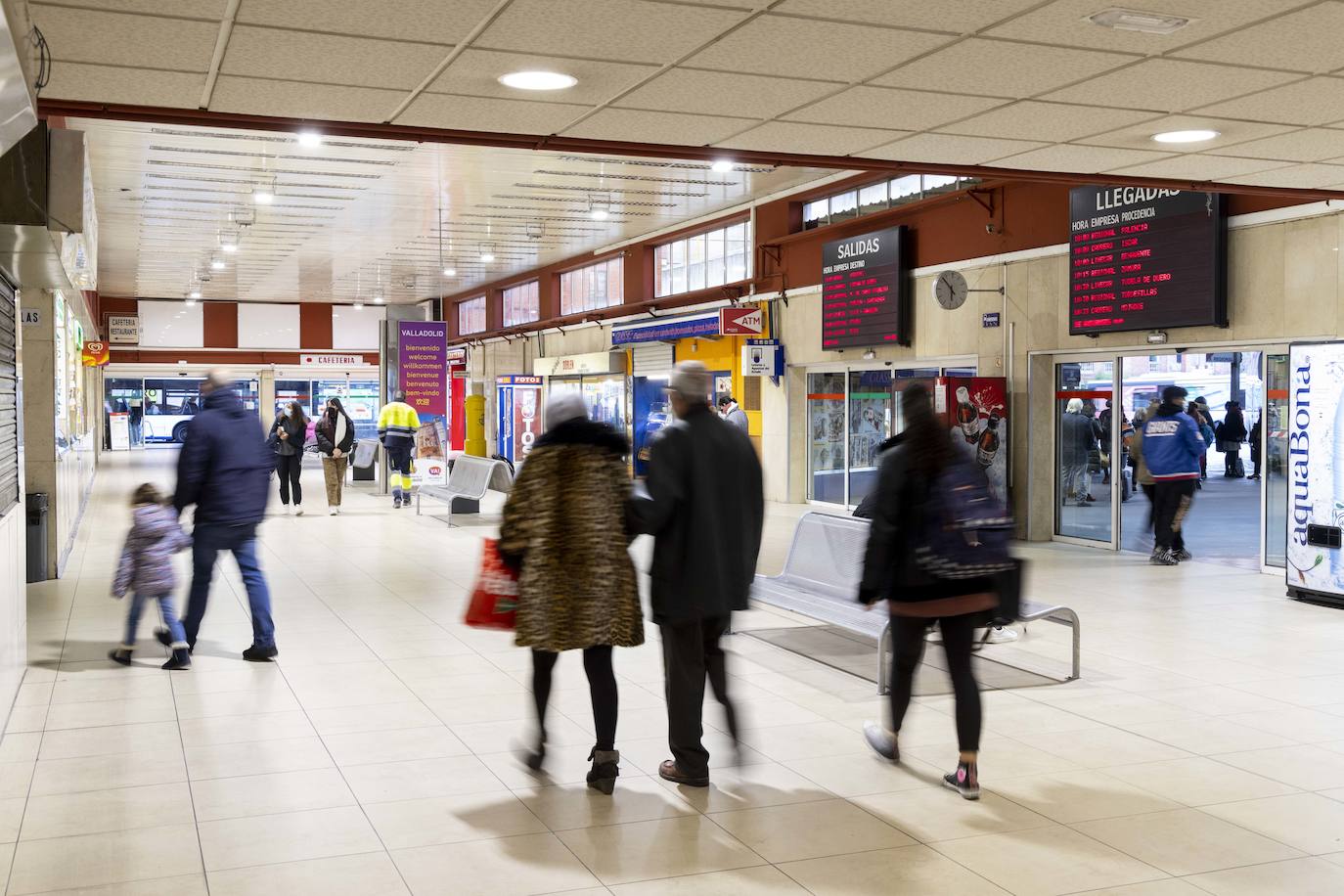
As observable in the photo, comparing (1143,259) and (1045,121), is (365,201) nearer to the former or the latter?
(1143,259)

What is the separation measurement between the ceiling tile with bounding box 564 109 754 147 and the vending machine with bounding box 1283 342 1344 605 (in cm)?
505

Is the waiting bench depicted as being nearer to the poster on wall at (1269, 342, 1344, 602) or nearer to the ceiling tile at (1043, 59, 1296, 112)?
the ceiling tile at (1043, 59, 1296, 112)

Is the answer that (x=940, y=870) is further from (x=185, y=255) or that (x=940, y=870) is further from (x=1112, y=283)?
(x=185, y=255)

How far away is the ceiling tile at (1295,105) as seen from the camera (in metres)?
5.36

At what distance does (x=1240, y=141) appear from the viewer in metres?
6.52

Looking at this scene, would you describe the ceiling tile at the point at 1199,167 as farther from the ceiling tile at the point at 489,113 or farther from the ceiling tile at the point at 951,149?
the ceiling tile at the point at 489,113

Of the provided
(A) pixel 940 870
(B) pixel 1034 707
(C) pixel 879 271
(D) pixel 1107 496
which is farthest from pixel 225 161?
(A) pixel 940 870

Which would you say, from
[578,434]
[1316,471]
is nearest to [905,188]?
[1316,471]

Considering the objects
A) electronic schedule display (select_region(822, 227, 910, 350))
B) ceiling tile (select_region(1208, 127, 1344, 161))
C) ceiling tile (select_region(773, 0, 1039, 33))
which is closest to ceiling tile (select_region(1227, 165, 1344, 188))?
ceiling tile (select_region(1208, 127, 1344, 161))

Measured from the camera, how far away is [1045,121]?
6.01 m

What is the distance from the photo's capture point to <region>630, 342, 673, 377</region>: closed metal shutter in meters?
20.1

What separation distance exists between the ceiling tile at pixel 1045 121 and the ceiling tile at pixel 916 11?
1.32m

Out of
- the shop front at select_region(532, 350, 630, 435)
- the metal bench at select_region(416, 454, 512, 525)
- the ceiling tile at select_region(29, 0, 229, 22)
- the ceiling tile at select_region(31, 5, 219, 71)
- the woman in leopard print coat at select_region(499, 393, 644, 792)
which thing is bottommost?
the metal bench at select_region(416, 454, 512, 525)

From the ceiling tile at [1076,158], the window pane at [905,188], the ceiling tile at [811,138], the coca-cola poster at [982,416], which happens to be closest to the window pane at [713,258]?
the window pane at [905,188]
